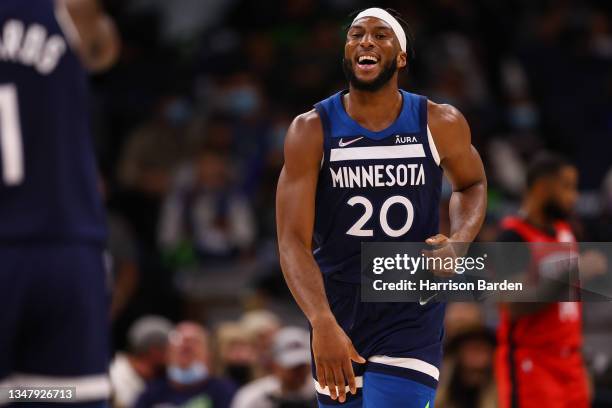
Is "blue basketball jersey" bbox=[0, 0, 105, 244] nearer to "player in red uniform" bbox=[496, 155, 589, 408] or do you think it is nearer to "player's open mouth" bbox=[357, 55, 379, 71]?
"player's open mouth" bbox=[357, 55, 379, 71]

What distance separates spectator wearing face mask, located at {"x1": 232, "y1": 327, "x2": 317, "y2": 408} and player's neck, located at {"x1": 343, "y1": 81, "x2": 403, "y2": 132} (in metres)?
3.53

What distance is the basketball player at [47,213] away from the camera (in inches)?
141

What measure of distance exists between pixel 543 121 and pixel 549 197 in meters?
6.26

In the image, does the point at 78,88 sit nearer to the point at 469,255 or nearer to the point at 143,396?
the point at 469,255

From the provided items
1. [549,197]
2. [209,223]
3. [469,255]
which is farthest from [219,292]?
[469,255]

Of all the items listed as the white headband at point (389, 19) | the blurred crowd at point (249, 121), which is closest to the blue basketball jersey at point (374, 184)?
the white headband at point (389, 19)

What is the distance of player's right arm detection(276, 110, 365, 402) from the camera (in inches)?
202

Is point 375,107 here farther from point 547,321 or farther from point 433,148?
point 547,321

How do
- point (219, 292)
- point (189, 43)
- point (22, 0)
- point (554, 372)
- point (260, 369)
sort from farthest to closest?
point (189, 43)
point (219, 292)
point (260, 369)
point (554, 372)
point (22, 0)

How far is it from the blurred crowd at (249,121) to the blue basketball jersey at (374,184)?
4466 millimetres

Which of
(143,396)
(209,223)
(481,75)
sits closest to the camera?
(143,396)

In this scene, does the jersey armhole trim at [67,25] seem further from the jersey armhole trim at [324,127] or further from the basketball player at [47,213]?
the jersey armhole trim at [324,127]

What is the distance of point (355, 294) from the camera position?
5.48 meters

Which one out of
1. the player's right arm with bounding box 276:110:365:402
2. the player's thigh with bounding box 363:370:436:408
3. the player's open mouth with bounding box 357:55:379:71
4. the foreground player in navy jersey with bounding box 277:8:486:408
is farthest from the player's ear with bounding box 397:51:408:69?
the player's thigh with bounding box 363:370:436:408
